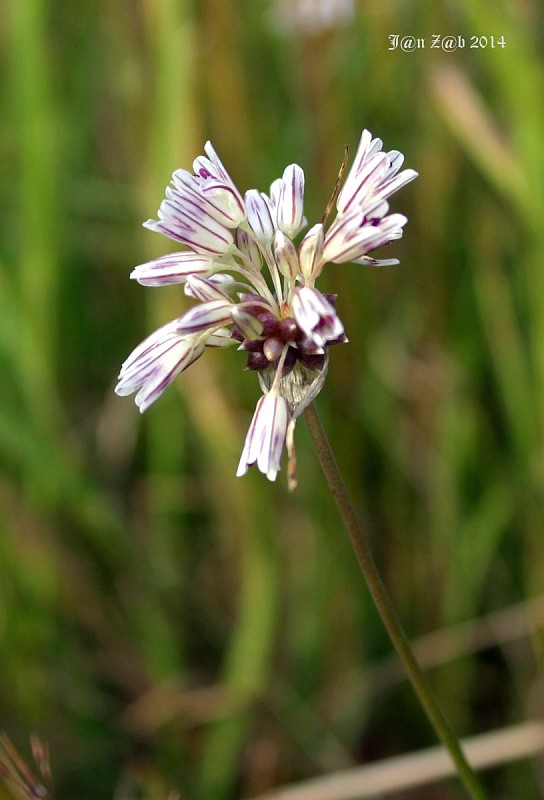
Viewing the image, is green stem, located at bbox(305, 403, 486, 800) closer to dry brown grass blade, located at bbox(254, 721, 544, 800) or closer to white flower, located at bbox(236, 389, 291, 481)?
white flower, located at bbox(236, 389, 291, 481)

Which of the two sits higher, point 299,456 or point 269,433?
point 269,433

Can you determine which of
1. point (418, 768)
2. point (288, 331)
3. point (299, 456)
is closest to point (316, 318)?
point (288, 331)

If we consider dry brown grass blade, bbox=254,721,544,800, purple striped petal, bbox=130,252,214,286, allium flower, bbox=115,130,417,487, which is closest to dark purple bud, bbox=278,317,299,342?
allium flower, bbox=115,130,417,487

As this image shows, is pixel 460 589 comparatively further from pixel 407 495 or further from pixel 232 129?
pixel 232 129

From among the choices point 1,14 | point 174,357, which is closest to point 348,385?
point 174,357

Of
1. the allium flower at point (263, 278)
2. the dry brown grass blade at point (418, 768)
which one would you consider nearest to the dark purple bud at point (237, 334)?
the allium flower at point (263, 278)

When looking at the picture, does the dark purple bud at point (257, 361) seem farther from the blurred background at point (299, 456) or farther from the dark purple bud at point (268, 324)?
the blurred background at point (299, 456)

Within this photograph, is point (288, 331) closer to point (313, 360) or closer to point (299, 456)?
point (313, 360)
